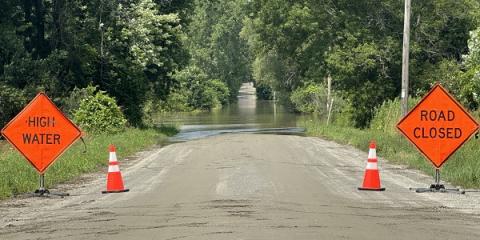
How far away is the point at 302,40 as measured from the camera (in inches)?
1722

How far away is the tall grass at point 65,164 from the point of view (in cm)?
1373

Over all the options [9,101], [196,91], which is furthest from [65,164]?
[196,91]

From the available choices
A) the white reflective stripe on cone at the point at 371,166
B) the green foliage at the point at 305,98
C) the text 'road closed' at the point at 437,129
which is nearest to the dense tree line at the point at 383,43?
the text 'road closed' at the point at 437,129

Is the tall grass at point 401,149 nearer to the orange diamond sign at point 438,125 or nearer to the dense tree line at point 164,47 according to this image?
the orange diamond sign at point 438,125

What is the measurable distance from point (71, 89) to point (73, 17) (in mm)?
3715

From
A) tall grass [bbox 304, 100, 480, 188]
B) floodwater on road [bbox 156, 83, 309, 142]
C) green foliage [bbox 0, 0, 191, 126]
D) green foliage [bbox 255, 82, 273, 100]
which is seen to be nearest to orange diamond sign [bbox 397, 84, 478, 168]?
tall grass [bbox 304, 100, 480, 188]

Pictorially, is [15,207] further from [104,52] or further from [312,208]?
[104,52]

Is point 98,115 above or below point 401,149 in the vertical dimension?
above

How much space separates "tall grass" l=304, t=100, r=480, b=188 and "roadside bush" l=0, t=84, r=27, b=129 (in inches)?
552

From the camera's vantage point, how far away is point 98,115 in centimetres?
2978

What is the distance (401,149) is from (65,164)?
10704mm

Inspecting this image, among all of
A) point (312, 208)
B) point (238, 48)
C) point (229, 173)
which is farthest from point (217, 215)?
point (238, 48)

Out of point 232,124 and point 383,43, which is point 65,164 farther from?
point 232,124

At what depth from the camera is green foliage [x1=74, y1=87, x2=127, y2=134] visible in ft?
97.0
